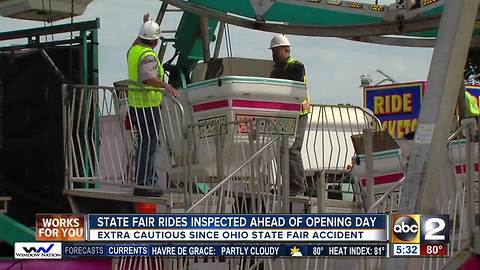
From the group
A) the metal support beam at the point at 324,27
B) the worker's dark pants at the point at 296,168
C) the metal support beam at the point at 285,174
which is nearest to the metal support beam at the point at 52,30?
the metal support beam at the point at 324,27

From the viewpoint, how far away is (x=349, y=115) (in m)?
12.6

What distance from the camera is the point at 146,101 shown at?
945 centimetres

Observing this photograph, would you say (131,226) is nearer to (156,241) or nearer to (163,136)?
(156,241)

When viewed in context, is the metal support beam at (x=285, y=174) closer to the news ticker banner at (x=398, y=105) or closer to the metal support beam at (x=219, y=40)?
the metal support beam at (x=219, y=40)

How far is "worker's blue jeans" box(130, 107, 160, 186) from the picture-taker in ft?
30.4

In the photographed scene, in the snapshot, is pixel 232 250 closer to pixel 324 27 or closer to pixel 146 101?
pixel 146 101

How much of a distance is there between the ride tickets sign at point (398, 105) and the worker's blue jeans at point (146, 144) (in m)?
14.9

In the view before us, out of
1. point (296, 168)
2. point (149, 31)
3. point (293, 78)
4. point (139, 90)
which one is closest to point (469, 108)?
point (293, 78)

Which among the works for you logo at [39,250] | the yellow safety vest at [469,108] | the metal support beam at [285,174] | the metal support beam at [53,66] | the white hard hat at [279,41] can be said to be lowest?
the works for you logo at [39,250]

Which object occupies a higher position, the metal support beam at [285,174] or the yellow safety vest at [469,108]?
the yellow safety vest at [469,108]

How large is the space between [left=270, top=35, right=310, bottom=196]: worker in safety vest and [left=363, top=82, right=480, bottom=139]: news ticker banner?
13.5m

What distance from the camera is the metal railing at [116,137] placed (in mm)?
9375

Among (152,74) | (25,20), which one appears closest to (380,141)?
(152,74)

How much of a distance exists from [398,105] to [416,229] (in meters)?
17.8
